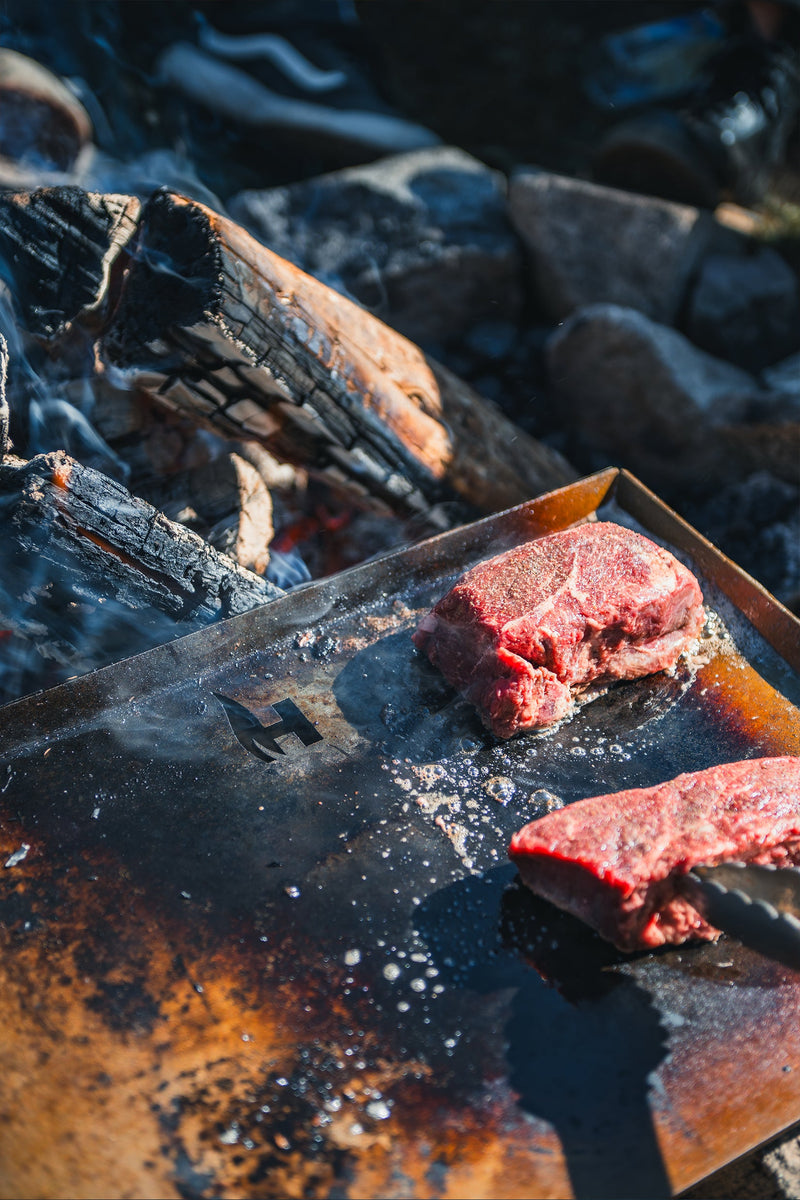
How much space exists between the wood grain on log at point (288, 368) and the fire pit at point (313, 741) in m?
0.01

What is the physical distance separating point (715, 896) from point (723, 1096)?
40 cm

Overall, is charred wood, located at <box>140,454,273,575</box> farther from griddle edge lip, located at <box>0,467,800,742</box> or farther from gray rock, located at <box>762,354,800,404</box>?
gray rock, located at <box>762,354,800,404</box>

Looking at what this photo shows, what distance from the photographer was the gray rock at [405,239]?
4.91 metres

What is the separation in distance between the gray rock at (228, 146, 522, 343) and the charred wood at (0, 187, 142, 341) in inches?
83.6

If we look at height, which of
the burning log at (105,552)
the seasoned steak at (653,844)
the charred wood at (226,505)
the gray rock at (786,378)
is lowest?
the charred wood at (226,505)

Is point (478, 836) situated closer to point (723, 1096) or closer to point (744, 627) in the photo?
point (723, 1096)

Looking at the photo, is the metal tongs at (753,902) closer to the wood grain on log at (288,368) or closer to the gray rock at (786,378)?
the wood grain on log at (288,368)

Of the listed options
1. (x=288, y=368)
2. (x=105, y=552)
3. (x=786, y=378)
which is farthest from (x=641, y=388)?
(x=105, y=552)

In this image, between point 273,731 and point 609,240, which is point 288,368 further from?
point 609,240

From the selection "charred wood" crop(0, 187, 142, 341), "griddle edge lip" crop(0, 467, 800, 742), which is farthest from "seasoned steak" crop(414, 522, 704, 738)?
"charred wood" crop(0, 187, 142, 341)

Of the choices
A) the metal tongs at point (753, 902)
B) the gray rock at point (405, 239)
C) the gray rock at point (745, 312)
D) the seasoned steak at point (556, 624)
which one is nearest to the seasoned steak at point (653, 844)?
the metal tongs at point (753, 902)

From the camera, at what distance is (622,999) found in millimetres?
1943

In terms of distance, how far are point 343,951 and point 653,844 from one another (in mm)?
761

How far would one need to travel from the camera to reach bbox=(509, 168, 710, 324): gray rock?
4.80 meters
